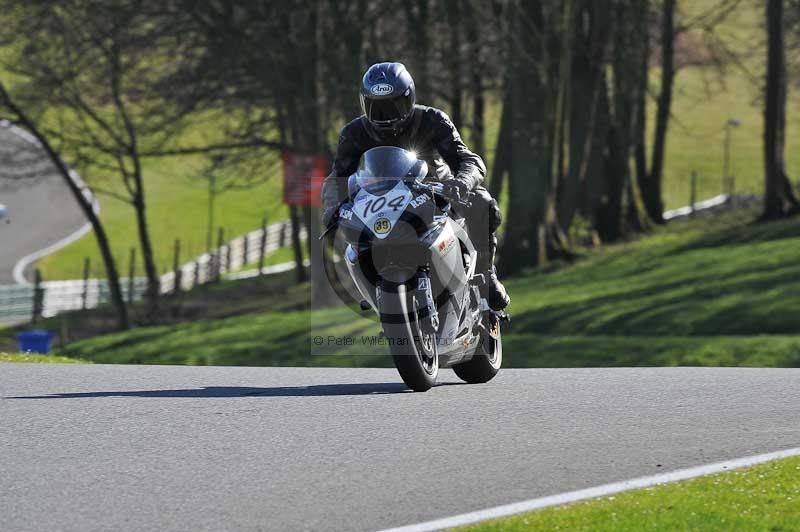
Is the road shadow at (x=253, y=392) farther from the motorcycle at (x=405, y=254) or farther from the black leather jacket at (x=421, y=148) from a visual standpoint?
the black leather jacket at (x=421, y=148)

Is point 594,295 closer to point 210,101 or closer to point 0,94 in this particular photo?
point 210,101

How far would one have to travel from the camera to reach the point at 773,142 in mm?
33312

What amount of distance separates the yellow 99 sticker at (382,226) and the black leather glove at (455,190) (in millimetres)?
484

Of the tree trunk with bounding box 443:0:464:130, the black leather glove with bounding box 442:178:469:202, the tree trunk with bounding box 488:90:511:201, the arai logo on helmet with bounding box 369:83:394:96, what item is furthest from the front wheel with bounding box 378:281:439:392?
the tree trunk with bounding box 443:0:464:130

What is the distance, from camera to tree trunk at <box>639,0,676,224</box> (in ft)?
136

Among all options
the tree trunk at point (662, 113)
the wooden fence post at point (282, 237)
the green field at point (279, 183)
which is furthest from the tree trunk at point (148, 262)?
the wooden fence post at point (282, 237)

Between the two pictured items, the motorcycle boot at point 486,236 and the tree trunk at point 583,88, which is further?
the tree trunk at point 583,88

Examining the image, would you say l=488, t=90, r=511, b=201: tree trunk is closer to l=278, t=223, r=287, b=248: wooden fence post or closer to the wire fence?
the wire fence

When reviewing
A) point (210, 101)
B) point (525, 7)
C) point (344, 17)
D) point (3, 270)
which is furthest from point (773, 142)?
point (3, 270)

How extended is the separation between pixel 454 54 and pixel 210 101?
5.63 meters

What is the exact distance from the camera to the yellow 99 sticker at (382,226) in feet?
30.7

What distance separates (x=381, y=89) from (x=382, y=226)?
890 millimetres

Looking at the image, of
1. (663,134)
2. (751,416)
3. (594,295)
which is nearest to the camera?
(751,416)

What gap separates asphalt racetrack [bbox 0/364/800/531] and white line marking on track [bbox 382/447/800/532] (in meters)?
0.10
